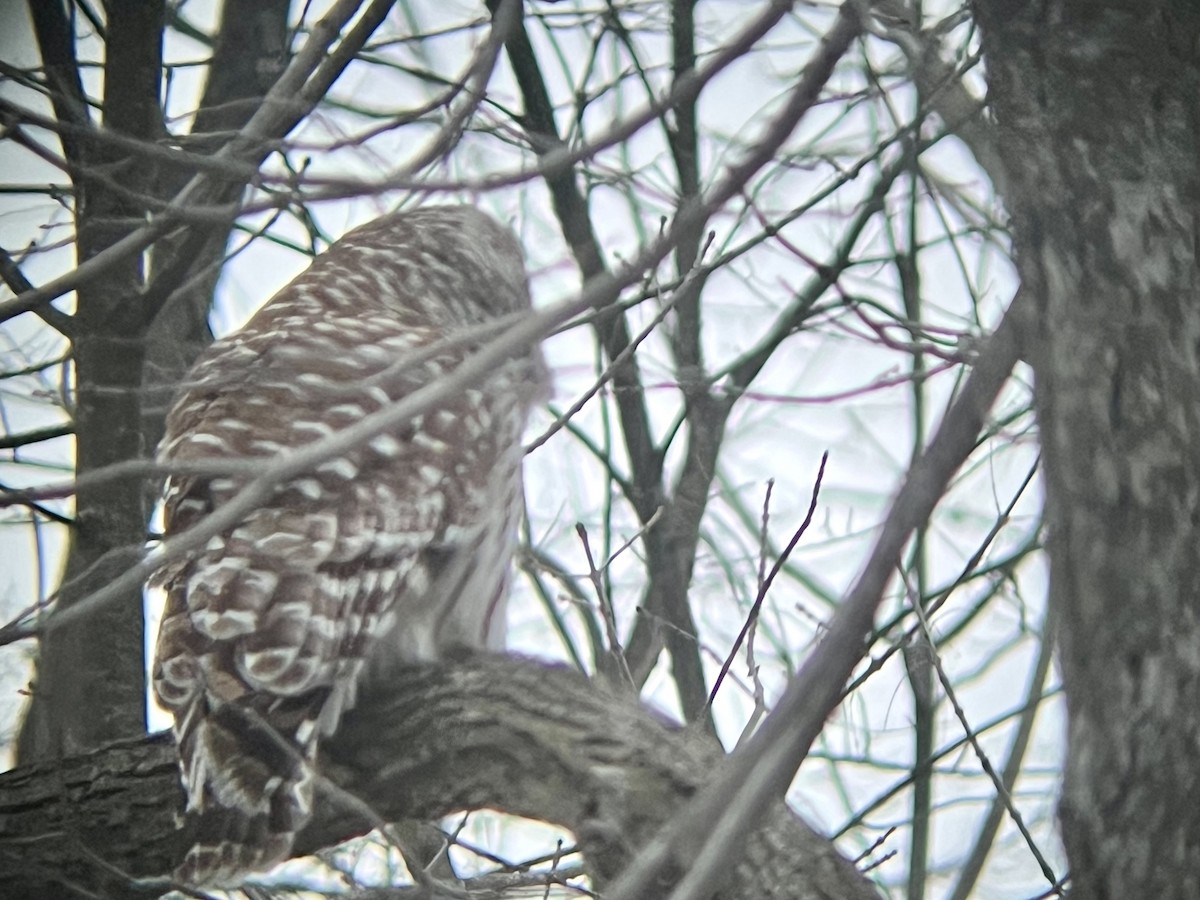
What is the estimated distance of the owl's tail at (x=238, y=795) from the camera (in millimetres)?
2852

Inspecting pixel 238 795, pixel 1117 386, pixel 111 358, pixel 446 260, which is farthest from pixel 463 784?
pixel 446 260

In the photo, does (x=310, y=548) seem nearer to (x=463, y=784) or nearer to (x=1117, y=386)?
(x=463, y=784)

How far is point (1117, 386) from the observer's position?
1.88 m

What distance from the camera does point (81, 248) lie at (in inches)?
161

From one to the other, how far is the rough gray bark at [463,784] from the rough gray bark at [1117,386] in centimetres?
91

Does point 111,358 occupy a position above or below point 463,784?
above

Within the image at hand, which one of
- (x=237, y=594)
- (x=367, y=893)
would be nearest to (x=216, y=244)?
(x=237, y=594)

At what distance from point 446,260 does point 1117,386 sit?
3.57m

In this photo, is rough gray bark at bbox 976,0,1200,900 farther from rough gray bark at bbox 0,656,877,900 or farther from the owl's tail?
the owl's tail

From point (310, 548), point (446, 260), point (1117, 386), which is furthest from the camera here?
point (446, 260)

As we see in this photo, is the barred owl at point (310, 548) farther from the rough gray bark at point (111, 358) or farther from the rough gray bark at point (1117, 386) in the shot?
the rough gray bark at point (1117, 386)

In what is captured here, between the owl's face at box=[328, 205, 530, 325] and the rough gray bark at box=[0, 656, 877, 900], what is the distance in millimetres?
1797

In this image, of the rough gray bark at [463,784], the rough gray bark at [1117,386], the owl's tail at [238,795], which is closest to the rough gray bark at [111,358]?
the rough gray bark at [463,784]

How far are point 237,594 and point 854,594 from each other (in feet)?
5.84
